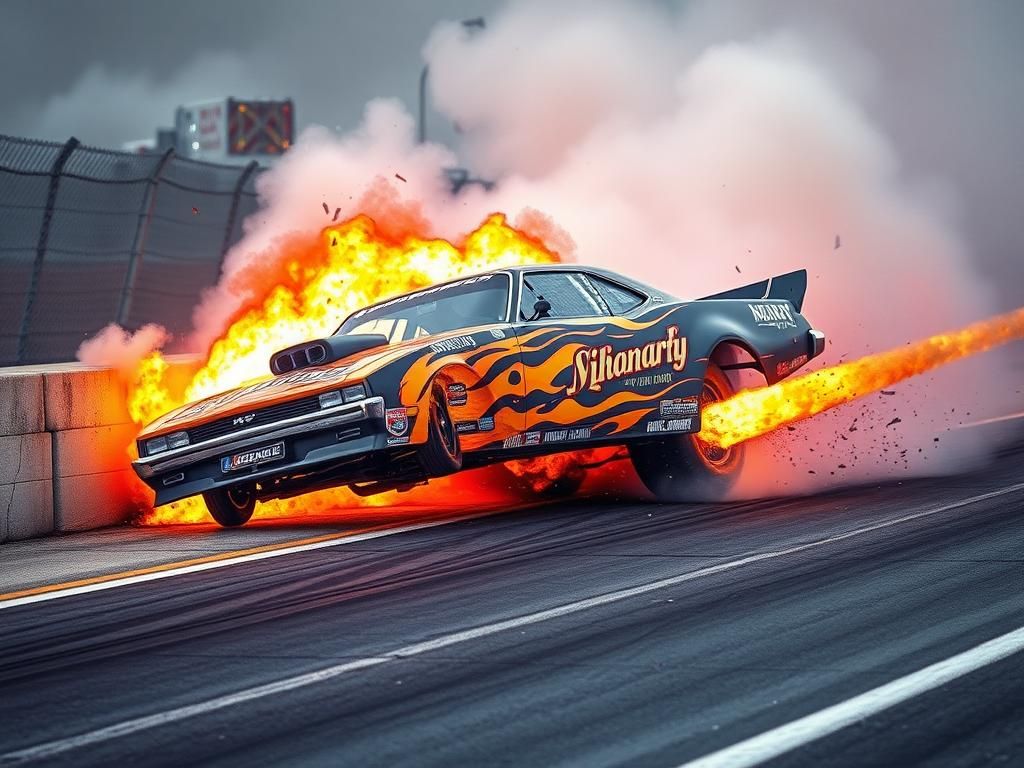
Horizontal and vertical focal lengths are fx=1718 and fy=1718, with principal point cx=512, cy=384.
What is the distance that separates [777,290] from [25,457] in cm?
531

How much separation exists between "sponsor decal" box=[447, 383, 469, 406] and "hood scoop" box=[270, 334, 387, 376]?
664mm

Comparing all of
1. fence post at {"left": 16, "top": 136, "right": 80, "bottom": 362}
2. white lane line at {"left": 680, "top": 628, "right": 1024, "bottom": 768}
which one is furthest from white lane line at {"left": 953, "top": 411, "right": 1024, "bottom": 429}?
white lane line at {"left": 680, "top": 628, "right": 1024, "bottom": 768}

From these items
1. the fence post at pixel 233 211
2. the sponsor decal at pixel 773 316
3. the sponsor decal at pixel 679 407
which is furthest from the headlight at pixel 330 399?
the fence post at pixel 233 211

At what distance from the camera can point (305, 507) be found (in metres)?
11.6

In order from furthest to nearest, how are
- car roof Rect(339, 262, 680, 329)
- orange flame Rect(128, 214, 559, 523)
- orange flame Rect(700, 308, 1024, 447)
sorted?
orange flame Rect(128, 214, 559, 523)
orange flame Rect(700, 308, 1024, 447)
car roof Rect(339, 262, 680, 329)

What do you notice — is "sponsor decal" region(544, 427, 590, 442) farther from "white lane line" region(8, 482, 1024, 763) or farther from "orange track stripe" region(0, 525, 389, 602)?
"white lane line" region(8, 482, 1024, 763)

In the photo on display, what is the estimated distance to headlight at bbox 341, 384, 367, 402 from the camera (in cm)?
941

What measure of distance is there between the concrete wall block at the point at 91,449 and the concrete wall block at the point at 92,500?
0.15 ft

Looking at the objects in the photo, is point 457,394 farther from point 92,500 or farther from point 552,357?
point 92,500

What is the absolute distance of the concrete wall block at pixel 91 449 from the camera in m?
11.1

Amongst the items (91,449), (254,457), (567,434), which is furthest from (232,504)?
(567,434)

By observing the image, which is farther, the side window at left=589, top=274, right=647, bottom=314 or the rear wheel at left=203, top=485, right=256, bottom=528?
the side window at left=589, top=274, right=647, bottom=314

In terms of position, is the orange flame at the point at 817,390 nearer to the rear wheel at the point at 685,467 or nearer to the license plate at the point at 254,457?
the rear wheel at the point at 685,467

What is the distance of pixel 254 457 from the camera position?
9.65 m
